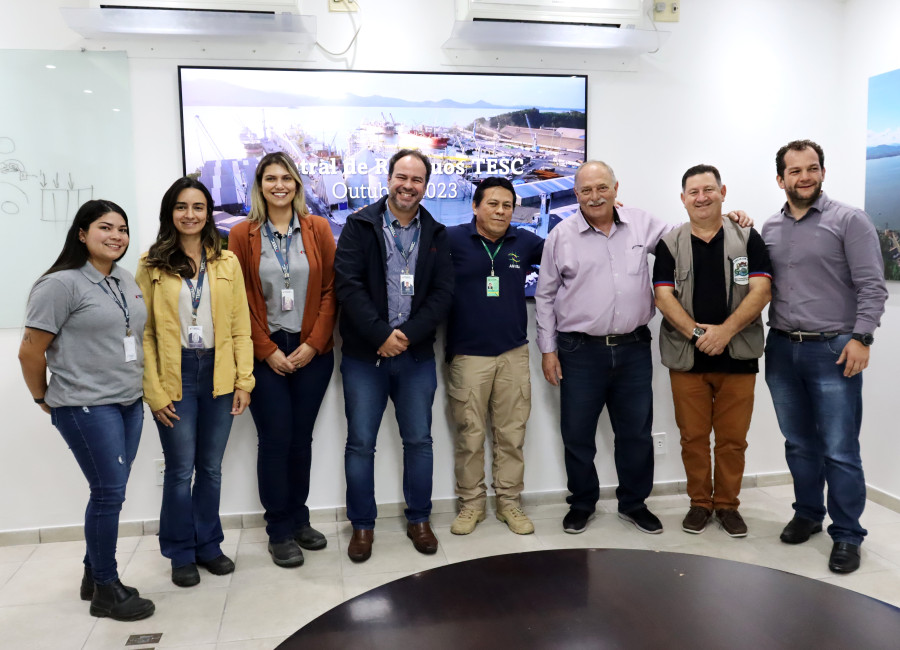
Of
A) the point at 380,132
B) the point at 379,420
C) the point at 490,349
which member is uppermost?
the point at 380,132

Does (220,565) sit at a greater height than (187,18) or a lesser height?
lesser

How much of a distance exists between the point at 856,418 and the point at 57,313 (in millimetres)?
3331

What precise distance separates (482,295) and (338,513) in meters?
1.42

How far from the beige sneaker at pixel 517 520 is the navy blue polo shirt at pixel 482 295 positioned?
840 millimetres

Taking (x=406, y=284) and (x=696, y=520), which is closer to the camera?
(x=406, y=284)

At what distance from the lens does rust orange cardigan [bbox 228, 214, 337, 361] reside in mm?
2994

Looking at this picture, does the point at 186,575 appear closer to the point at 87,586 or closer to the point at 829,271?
the point at 87,586

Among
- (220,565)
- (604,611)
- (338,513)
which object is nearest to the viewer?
(604,611)

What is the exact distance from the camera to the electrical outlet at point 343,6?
337 centimetres

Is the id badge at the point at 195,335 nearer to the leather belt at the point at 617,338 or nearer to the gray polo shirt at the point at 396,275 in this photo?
the gray polo shirt at the point at 396,275

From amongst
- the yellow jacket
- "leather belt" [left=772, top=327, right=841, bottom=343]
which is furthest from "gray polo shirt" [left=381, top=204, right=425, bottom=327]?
"leather belt" [left=772, top=327, right=841, bottom=343]

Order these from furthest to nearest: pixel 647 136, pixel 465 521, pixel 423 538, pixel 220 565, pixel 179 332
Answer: pixel 647 136
pixel 465 521
pixel 423 538
pixel 220 565
pixel 179 332

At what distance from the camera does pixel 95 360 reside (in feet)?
8.13

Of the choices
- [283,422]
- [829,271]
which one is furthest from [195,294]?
[829,271]
